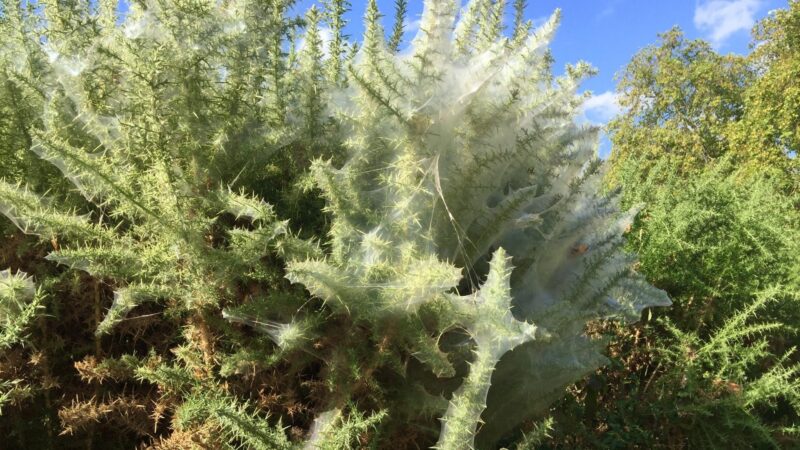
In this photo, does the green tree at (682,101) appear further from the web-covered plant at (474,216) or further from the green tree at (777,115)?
the web-covered plant at (474,216)

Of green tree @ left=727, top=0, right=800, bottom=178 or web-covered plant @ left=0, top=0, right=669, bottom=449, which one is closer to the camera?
web-covered plant @ left=0, top=0, right=669, bottom=449

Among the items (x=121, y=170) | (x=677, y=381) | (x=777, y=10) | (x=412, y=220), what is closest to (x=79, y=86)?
(x=121, y=170)

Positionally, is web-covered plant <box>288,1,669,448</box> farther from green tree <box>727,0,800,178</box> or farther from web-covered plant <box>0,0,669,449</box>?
green tree <box>727,0,800,178</box>

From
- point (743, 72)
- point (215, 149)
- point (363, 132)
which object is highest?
point (743, 72)

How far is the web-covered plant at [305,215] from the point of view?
3.03ft

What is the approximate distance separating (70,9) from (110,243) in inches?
17.8

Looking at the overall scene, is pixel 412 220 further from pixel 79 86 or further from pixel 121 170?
pixel 79 86

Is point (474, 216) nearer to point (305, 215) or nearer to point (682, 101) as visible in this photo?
point (305, 215)

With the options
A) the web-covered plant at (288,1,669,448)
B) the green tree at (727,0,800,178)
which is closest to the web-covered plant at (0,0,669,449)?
the web-covered plant at (288,1,669,448)

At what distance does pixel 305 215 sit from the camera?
1.14 metres

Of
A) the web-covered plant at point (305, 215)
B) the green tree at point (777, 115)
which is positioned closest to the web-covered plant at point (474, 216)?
the web-covered plant at point (305, 215)

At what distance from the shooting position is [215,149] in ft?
3.40

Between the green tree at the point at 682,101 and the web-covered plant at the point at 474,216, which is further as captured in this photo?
the green tree at the point at 682,101

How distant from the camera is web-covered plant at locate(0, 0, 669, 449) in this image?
0.92 m
